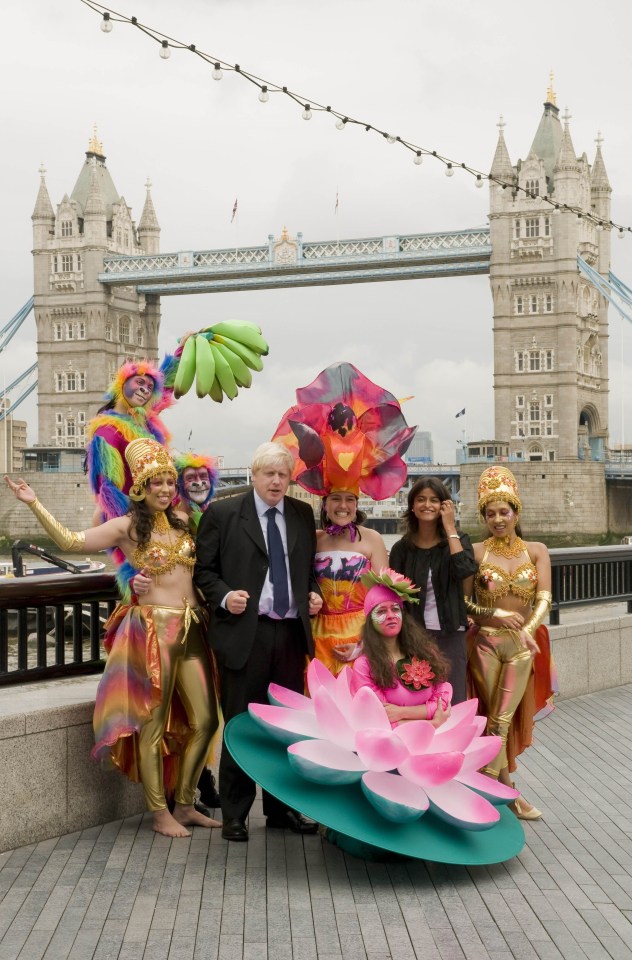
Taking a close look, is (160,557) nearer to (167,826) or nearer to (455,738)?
(167,826)

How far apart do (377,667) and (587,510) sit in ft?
157

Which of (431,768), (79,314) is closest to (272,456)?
(431,768)

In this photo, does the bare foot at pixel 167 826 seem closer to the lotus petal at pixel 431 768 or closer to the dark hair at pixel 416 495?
the lotus petal at pixel 431 768

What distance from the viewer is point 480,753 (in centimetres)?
407

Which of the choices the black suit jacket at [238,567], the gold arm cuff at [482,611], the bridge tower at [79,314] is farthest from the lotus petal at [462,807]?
the bridge tower at [79,314]

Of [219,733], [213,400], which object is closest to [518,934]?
[219,733]

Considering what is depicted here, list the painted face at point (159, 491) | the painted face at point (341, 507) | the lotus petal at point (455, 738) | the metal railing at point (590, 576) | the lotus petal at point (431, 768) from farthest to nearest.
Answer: the metal railing at point (590, 576) → the painted face at point (341, 507) → the painted face at point (159, 491) → the lotus petal at point (455, 738) → the lotus petal at point (431, 768)

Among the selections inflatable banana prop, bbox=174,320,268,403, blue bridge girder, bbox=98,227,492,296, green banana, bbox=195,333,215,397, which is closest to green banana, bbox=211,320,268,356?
inflatable banana prop, bbox=174,320,268,403

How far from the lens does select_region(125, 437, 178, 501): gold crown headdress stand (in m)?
4.36

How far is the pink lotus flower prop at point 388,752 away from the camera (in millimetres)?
3828

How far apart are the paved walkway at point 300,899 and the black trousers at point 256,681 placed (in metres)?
0.14

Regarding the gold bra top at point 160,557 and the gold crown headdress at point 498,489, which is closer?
the gold bra top at point 160,557

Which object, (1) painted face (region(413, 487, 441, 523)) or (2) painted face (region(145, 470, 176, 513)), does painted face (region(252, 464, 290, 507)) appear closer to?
(2) painted face (region(145, 470, 176, 513))

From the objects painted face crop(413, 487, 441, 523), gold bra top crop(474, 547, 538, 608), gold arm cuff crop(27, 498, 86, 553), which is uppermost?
painted face crop(413, 487, 441, 523)
